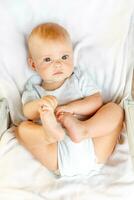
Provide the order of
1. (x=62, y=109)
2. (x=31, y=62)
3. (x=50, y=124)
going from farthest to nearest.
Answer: (x=31, y=62) < (x=62, y=109) < (x=50, y=124)

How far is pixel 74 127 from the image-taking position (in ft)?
3.99

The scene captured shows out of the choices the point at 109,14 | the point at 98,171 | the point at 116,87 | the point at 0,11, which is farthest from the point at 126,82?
the point at 0,11

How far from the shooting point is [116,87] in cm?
142

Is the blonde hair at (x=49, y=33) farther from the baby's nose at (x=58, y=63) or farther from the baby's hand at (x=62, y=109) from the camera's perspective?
the baby's hand at (x=62, y=109)

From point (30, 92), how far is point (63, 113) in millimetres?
176

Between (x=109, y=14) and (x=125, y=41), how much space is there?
112mm

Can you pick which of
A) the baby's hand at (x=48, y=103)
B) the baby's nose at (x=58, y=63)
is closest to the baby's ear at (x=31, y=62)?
the baby's nose at (x=58, y=63)

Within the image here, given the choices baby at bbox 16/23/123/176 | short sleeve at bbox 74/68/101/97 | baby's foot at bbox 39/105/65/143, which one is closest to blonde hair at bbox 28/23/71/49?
baby at bbox 16/23/123/176

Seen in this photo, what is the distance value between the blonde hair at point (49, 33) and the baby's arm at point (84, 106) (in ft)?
0.69

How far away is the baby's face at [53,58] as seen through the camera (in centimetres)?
131

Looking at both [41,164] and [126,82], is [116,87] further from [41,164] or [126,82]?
[41,164]

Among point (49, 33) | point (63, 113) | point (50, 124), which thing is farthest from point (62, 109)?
point (49, 33)

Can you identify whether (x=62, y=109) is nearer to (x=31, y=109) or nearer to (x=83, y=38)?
(x=31, y=109)

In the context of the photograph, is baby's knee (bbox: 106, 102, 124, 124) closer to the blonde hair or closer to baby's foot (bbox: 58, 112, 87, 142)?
baby's foot (bbox: 58, 112, 87, 142)
